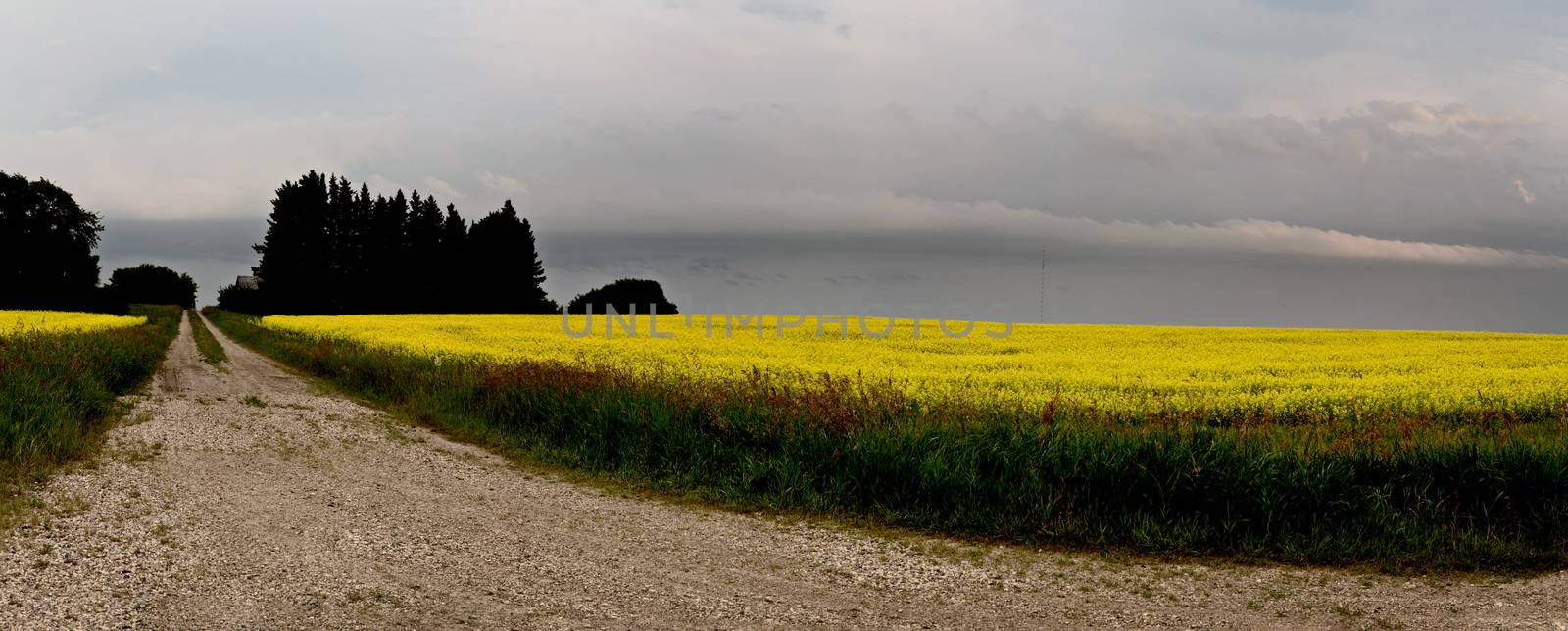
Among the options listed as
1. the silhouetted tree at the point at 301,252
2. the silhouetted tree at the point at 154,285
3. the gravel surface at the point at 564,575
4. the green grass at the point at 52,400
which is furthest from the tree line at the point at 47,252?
the silhouetted tree at the point at 154,285

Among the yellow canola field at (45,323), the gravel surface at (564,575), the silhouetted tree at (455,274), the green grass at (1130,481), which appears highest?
the silhouetted tree at (455,274)

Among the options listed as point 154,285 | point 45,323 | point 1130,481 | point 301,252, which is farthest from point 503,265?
point 154,285

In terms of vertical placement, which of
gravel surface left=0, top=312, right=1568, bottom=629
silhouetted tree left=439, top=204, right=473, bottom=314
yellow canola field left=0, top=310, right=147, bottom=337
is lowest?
gravel surface left=0, top=312, right=1568, bottom=629

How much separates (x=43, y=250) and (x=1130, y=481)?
254 feet

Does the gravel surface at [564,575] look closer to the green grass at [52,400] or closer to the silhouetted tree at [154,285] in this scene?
the green grass at [52,400]

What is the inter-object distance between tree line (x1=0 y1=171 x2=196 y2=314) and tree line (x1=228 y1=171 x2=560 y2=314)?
12052mm

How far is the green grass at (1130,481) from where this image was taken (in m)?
8.03

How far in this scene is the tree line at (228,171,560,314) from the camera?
7831 cm

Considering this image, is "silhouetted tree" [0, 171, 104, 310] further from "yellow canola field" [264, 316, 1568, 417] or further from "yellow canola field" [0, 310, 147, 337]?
"yellow canola field" [264, 316, 1568, 417]

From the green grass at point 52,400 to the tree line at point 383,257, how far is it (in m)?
60.3

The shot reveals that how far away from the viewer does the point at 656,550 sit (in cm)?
785

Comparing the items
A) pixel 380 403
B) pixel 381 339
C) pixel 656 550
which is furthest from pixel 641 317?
pixel 656 550

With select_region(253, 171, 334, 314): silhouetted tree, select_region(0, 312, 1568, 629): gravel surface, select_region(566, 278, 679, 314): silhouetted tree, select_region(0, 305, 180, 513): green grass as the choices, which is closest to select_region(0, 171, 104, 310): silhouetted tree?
select_region(253, 171, 334, 314): silhouetted tree

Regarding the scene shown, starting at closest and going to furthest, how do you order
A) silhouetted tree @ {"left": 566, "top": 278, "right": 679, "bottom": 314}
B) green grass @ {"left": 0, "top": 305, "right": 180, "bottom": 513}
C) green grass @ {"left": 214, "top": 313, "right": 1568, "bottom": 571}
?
green grass @ {"left": 214, "top": 313, "right": 1568, "bottom": 571} → green grass @ {"left": 0, "top": 305, "right": 180, "bottom": 513} → silhouetted tree @ {"left": 566, "top": 278, "right": 679, "bottom": 314}
